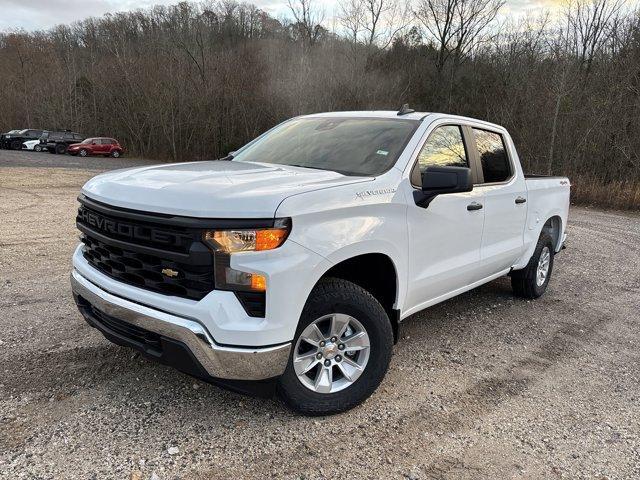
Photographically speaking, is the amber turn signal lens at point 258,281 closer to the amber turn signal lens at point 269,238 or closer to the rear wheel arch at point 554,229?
the amber turn signal lens at point 269,238

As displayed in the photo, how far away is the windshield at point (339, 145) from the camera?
142 inches

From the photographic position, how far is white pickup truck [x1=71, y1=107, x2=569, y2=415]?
2549 millimetres

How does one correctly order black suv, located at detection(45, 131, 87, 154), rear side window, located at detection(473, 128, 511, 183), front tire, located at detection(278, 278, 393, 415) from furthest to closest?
black suv, located at detection(45, 131, 87, 154), rear side window, located at detection(473, 128, 511, 183), front tire, located at detection(278, 278, 393, 415)

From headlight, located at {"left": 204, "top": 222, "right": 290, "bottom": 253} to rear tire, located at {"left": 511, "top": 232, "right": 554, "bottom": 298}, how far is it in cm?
375

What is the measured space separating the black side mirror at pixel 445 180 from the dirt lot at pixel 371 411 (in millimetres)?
1408

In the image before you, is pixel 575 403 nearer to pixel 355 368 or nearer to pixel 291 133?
pixel 355 368

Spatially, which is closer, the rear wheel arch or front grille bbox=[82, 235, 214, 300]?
front grille bbox=[82, 235, 214, 300]

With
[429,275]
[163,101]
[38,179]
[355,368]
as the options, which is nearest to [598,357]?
[429,275]

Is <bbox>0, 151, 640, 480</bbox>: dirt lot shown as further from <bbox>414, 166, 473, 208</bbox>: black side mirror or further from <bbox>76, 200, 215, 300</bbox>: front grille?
<bbox>414, 166, 473, 208</bbox>: black side mirror

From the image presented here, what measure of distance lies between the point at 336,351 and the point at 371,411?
1.65 feet

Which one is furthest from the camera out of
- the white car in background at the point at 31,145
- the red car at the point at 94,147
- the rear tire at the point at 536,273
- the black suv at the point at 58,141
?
the white car in background at the point at 31,145

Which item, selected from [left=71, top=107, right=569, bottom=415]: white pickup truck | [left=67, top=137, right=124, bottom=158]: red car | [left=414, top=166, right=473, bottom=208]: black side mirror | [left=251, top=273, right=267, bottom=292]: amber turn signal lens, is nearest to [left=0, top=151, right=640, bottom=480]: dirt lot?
[left=71, top=107, right=569, bottom=415]: white pickup truck

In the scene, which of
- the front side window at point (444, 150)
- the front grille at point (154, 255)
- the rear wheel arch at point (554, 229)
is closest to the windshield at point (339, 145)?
the front side window at point (444, 150)

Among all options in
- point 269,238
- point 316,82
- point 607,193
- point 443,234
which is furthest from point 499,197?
point 316,82
